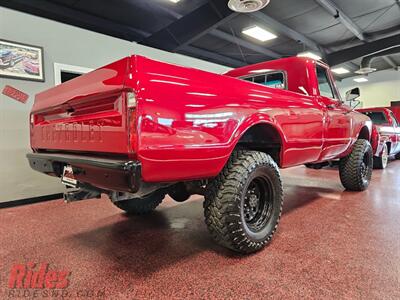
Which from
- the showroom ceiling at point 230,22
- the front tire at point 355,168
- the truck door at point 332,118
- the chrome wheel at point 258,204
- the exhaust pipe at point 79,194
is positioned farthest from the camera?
the showroom ceiling at point 230,22

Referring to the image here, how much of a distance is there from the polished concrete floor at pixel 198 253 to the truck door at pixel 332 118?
0.71m

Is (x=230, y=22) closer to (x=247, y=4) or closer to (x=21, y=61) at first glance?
(x=247, y=4)

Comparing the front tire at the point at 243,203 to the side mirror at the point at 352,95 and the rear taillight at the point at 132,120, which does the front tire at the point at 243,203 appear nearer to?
the rear taillight at the point at 132,120

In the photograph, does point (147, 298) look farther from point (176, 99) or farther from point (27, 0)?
point (27, 0)

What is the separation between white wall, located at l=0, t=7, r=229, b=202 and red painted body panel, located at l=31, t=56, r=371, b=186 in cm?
172

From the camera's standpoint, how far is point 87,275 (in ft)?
5.41

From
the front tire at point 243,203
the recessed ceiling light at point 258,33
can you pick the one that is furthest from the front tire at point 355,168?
the recessed ceiling light at point 258,33

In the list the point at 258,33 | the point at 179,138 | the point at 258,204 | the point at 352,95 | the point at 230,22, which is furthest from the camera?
the point at 258,33

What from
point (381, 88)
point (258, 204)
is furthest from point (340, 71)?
point (258, 204)

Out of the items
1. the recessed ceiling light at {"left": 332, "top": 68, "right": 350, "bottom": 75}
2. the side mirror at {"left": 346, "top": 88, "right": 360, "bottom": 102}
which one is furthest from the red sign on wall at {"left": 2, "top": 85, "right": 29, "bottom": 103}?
the recessed ceiling light at {"left": 332, "top": 68, "right": 350, "bottom": 75}

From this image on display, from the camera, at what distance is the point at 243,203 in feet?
6.02

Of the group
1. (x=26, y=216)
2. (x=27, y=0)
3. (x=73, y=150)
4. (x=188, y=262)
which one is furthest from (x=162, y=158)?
(x=27, y=0)

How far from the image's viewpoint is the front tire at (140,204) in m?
2.71

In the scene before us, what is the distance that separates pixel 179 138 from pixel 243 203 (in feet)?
2.38
